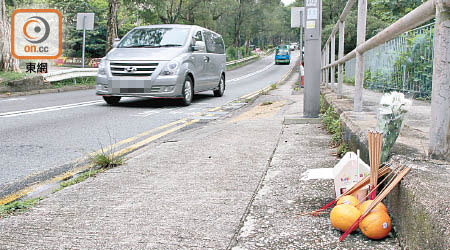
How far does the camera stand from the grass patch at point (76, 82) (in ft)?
53.9

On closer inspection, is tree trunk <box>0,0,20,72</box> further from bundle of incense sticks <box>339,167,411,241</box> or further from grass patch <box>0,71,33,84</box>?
bundle of incense sticks <box>339,167,411,241</box>

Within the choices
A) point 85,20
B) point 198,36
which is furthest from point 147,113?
point 85,20

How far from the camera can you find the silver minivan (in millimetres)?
9766

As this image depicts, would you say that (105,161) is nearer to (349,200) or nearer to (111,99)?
(349,200)

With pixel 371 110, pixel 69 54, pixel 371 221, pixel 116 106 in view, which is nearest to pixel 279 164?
pixel 371 110

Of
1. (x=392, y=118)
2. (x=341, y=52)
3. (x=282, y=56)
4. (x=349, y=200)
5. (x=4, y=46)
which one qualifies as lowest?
(x=349, y=200)

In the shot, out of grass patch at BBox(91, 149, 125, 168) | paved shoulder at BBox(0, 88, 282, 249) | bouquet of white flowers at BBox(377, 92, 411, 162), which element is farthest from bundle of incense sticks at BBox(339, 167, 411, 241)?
grass patch at BBox(91, 149, 125, 168)

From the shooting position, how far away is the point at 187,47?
1065 centimetres

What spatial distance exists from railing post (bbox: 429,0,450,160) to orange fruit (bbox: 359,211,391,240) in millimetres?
457

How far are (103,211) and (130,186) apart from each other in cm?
59

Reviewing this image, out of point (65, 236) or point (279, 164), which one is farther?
point (279, 164)

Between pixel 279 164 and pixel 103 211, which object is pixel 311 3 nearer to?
pixel 279 164

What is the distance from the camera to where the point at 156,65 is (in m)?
9.79

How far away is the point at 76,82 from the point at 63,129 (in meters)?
12.0
